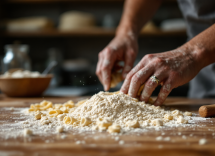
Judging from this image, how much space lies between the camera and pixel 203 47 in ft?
2.83

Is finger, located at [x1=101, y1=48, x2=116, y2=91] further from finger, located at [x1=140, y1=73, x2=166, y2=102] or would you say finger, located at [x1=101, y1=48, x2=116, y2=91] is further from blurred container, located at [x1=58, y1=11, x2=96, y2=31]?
blurred container, located at [x1=58, y1=11, x2=96, y2=31]

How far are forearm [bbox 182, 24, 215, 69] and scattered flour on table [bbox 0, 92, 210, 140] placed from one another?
0.70 ft

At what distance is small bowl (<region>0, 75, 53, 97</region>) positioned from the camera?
1243 mm

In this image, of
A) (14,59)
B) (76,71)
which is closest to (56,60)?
(76,71)

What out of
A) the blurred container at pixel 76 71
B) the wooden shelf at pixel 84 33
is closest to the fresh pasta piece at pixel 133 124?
the blurred container at pixel 76 71

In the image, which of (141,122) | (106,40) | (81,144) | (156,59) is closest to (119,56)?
(156,59)

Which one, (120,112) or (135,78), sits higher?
(135,78)

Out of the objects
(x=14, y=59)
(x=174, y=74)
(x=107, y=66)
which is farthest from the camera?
(x=14, y=59)

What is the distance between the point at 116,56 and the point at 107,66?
85mm

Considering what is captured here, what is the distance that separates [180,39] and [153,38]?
29 cm

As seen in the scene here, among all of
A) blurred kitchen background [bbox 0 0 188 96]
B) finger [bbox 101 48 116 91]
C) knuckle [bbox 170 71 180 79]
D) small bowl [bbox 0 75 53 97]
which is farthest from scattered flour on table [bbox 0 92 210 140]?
blurred kitchen background [bbox 0 0 188 96]

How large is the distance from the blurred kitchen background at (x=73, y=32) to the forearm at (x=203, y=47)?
4.61 feet

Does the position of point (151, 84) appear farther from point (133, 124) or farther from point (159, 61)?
point (133, 124)

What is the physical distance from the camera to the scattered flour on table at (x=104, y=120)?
61 cm
